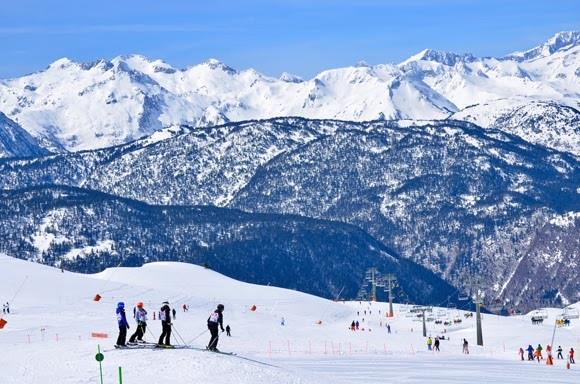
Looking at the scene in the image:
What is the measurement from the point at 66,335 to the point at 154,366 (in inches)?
→ 1650

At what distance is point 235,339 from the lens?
4063 inches

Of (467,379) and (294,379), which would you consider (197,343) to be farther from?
(294,379)

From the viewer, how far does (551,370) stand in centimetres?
8912

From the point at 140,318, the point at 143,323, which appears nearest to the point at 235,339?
the point at 143,323

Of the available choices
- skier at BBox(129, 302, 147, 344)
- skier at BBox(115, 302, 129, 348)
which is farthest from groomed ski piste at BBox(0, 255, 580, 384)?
skier at BBox(129, 302, 147, 344)

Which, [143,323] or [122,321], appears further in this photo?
[143,323]

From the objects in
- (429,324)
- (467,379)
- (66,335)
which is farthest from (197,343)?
(429,324)

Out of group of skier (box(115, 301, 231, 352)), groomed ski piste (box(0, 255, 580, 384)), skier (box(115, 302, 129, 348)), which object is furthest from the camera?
skier (box(115, 302, 129, 348))

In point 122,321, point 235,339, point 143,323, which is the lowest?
point 235,339

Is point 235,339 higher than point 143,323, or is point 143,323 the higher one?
point 143,323

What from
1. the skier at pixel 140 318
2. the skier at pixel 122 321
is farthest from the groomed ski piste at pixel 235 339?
the skier at pixel 140 318

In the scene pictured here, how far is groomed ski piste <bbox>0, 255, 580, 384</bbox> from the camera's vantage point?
56.3 m

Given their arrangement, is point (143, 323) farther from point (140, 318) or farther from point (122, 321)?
point (122, 321)

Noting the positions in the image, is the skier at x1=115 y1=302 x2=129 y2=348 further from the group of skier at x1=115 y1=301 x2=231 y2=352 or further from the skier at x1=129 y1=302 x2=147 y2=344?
the skier at x1=129 y1=302 x2=147 y2=344
